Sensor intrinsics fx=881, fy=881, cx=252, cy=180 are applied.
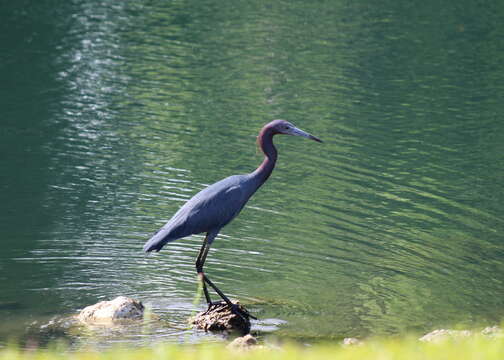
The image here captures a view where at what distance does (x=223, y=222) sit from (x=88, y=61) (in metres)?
18.1

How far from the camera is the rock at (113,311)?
1102cm

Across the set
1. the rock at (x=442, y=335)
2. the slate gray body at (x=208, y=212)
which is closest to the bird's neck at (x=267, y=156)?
the slate gray body at (x=208, y=212)

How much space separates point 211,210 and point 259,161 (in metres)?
7.54

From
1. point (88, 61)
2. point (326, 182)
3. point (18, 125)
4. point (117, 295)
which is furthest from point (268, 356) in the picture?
point (88, 61)

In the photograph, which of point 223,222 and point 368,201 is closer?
point 223,222

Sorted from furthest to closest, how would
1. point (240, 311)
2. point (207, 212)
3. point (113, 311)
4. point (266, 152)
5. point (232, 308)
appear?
point (266, 152) → point (207, 212) → point (240, 311) → point (232, 308) → point (113, 311)

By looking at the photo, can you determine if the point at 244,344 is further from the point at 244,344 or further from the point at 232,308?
the point at 232,308

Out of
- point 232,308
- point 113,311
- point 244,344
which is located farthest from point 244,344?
point 113,311

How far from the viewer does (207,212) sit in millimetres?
11547

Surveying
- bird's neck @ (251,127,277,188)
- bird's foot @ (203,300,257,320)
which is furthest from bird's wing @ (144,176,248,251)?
bird's foot @ (203,300,257,320)

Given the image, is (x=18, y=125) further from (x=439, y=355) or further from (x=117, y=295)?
(x=439, y=355)

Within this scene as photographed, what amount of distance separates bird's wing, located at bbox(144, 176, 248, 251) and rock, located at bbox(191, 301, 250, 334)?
107cm

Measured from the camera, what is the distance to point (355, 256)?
14.0 m

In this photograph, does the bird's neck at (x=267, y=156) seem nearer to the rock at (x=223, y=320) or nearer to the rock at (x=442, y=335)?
the rock at (x=223, y=320)
